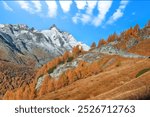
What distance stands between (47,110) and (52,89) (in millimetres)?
173612

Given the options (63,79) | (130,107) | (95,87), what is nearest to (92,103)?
(130,107)

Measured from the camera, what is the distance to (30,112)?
1536 centimetres

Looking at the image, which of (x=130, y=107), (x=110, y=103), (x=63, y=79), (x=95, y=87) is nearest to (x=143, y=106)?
(x=130, y=107)

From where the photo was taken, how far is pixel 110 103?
15.9m

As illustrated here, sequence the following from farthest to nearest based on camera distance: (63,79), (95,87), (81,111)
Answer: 1. (63,79)
2. (95,87)
3. (81,111)

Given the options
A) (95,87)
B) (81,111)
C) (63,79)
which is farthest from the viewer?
(63,79)

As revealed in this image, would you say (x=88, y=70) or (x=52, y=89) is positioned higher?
(x=88, y=70)

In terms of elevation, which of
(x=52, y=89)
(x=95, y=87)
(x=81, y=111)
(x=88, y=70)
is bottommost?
(x=81, y=111)

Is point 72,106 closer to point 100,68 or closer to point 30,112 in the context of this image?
point 30,112

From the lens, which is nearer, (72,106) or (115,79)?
(72,106)

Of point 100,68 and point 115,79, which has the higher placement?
point 100,68

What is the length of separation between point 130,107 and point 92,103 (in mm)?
1926

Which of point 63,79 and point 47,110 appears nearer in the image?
point 47,110

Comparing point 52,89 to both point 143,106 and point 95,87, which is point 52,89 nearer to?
point 95,87
